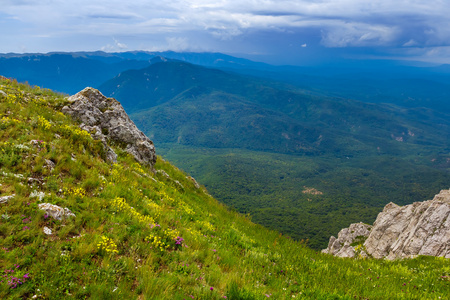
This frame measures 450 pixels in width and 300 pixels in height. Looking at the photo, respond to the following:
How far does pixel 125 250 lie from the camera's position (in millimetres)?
7105

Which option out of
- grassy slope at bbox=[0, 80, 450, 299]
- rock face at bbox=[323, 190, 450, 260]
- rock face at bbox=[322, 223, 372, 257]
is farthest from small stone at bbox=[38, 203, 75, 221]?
rock face at bbox=[322, 223, 372, 257]

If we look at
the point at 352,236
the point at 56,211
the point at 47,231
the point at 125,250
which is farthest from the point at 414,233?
the point at 47,231

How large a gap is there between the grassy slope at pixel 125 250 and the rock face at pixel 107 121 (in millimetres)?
5698

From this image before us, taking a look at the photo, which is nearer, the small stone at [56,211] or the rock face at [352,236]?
the small stone at [56,211]

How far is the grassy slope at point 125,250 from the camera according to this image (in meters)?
5.84

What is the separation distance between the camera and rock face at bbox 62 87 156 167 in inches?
720

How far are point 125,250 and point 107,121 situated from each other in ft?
53.1

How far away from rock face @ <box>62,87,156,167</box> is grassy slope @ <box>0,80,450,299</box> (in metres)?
5.70

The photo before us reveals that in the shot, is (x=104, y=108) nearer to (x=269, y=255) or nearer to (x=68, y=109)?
(x=68, y=109)

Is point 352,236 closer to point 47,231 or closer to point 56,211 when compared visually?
point 56,211

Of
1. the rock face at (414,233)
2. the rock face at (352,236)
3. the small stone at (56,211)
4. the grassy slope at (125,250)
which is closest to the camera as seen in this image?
the grassy slope at (125,250)

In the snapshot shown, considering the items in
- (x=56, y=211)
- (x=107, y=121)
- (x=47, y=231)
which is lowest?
(x=47, y=231)

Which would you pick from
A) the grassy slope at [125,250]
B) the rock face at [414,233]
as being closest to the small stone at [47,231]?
the grassy slope at [125,250]

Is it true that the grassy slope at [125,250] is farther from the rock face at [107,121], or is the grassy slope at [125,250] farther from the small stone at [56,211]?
the rock face at [107,121]
